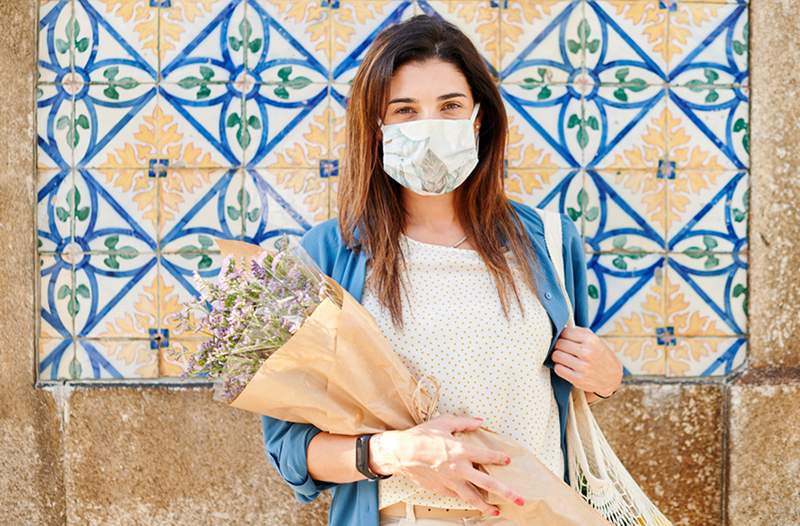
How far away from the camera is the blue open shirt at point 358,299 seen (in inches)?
70.6

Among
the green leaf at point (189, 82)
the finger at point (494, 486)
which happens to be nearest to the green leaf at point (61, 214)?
the green leaf at point (189, 82)

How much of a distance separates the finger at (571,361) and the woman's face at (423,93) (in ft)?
1.96

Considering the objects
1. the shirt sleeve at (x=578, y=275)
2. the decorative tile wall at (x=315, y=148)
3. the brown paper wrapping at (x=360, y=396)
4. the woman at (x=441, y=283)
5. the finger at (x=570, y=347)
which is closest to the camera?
the brown paper wrapping at (x=360, y=396)

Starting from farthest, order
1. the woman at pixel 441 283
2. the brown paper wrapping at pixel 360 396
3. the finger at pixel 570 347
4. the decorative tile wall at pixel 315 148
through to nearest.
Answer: the decorative tile wall at pixel 315 148 < the finger at pixel 570 347 < the woman at pixel 441 283 < the brown paper wrapping at pixel 360 396

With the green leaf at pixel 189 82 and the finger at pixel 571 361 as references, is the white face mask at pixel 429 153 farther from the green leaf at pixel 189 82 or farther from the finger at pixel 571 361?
the green leaf at pixel 189 82

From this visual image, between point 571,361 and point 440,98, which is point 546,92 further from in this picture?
point 571,361

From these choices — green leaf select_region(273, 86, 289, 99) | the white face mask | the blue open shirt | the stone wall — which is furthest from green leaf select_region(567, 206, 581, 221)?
green leaf select_region(273, 86, 289, 99)

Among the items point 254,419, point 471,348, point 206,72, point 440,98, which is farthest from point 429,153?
point 254,419

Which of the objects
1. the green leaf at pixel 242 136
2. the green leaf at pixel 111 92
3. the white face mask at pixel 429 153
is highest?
the green leaf at pixel 111 92

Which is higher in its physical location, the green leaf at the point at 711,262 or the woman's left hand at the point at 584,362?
the green leaf at the point at 711,262

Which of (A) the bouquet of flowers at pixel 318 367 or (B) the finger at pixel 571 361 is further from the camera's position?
(B) the finger at pixel 571 361

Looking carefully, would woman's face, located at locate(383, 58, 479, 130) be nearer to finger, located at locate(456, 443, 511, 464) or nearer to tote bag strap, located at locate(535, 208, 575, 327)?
tote bag strap, located at locate(535, 208, 575, 327)

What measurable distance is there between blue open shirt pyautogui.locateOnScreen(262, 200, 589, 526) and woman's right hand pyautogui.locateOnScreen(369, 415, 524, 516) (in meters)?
0.16

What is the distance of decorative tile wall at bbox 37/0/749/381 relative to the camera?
2730 mm
